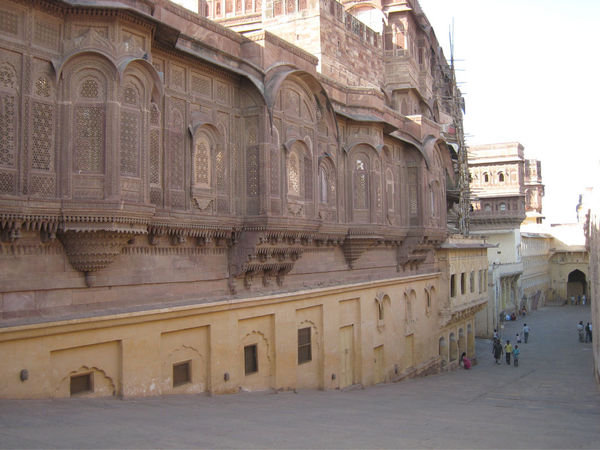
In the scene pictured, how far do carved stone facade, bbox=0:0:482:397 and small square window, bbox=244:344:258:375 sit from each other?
224 mm

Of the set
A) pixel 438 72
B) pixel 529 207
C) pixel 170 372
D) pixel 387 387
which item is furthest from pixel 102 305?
pixel 529 207

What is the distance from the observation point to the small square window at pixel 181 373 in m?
10.4

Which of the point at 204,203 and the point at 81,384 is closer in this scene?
the point at 81,384

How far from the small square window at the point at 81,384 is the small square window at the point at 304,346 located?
5791 mm

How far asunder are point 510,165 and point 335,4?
1611 inches

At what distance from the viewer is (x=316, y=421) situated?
8.84m

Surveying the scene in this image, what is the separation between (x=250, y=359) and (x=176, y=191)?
13.1 feet

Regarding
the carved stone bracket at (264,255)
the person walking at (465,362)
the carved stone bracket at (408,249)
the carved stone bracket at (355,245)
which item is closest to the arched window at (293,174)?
the carved stone bracket at (264,255)

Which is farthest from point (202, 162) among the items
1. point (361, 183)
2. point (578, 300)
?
point (578, 300)

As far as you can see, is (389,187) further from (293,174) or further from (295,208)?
(295,208)

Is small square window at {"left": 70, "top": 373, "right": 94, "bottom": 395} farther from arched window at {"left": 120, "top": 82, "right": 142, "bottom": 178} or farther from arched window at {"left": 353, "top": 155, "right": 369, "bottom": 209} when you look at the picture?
arched window at {"left": 353, "top": 155, "right": 369, "bottom": 209}

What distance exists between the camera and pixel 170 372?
33.4 feet

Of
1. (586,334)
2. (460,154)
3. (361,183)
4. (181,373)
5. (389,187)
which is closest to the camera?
(181,373)

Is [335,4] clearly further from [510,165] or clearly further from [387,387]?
[510,165]
